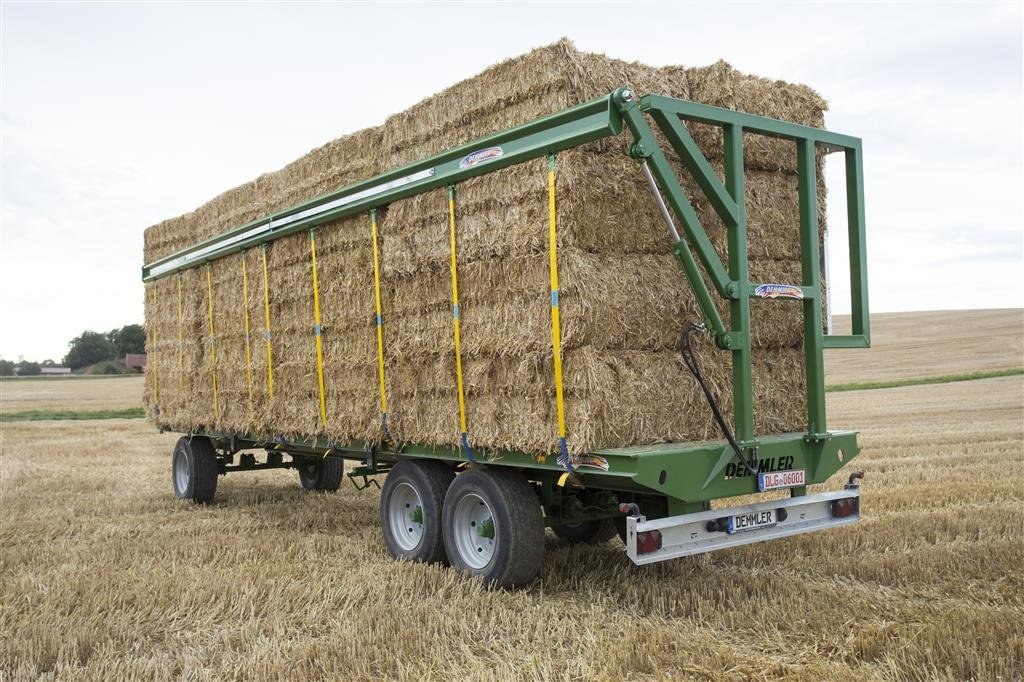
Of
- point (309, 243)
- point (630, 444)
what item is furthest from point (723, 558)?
point (309, 243)

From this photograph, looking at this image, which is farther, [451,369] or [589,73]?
[451,369]

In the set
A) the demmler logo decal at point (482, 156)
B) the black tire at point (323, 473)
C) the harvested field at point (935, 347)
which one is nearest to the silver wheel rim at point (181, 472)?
the black tire at point (323, 473)

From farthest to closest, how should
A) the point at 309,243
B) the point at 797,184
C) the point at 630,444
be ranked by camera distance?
the point at 309,243, the point at 797,184, the point at 630,444

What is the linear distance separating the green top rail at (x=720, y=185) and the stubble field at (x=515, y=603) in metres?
1.20

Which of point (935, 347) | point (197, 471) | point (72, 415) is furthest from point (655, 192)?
point (935, 347)

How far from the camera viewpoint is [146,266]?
13.0m

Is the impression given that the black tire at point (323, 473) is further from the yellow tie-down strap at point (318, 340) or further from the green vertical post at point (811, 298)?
the green vertical post at point (811, 298)

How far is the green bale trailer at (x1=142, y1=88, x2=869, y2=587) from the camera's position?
575 cm

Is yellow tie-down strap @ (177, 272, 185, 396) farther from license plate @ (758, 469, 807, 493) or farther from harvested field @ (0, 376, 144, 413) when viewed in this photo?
harvested field @ (0, 376, 144, 413)

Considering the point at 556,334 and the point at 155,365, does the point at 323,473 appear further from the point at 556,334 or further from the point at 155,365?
the point at 556,334

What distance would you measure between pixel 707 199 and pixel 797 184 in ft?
3.28

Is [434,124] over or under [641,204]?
over

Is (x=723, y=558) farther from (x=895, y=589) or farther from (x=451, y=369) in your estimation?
(x=451, y=369)

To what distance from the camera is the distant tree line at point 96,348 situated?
69625 mm
